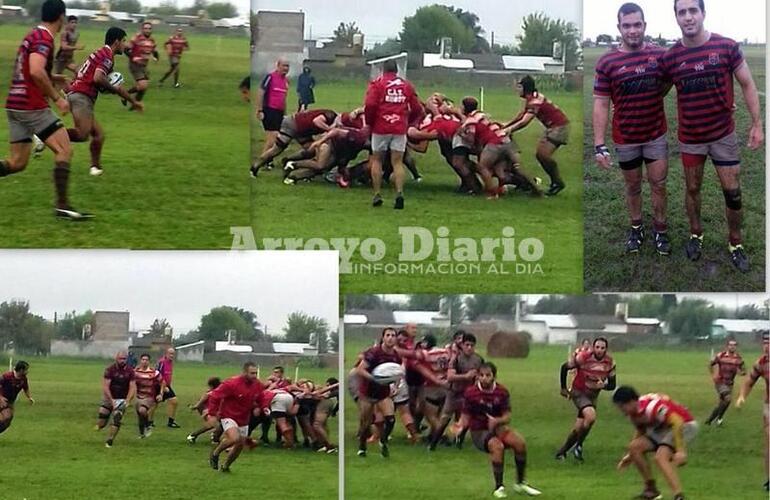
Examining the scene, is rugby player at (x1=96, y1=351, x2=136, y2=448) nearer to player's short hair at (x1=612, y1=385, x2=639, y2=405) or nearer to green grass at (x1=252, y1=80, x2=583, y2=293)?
green grass at (x1=252, y1=80, x2=583, y2=293)

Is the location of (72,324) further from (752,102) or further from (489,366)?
(752,102)

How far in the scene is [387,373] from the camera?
25.5 feet

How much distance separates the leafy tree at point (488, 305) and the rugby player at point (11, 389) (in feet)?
9.50

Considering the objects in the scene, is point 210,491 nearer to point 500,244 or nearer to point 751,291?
point 500,244

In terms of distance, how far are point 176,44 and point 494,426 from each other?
3331 mm

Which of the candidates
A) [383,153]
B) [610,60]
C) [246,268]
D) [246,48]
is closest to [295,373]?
[246,268]

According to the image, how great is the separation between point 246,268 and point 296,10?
1.80 meters

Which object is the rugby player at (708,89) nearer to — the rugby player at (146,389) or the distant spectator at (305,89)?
the distant spectator at (305,89)

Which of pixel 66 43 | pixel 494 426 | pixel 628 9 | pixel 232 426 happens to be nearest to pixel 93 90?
pixel 66 43

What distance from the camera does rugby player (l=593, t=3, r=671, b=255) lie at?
26.6 ft

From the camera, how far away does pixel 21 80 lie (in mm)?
7852

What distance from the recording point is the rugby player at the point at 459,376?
780 cm

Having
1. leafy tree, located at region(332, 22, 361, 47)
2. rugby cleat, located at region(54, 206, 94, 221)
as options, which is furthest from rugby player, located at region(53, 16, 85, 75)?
leafy tree, located at region(332, 22, 361, 47)

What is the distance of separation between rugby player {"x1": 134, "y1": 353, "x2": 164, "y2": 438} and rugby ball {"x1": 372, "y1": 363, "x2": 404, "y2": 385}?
1401mm
